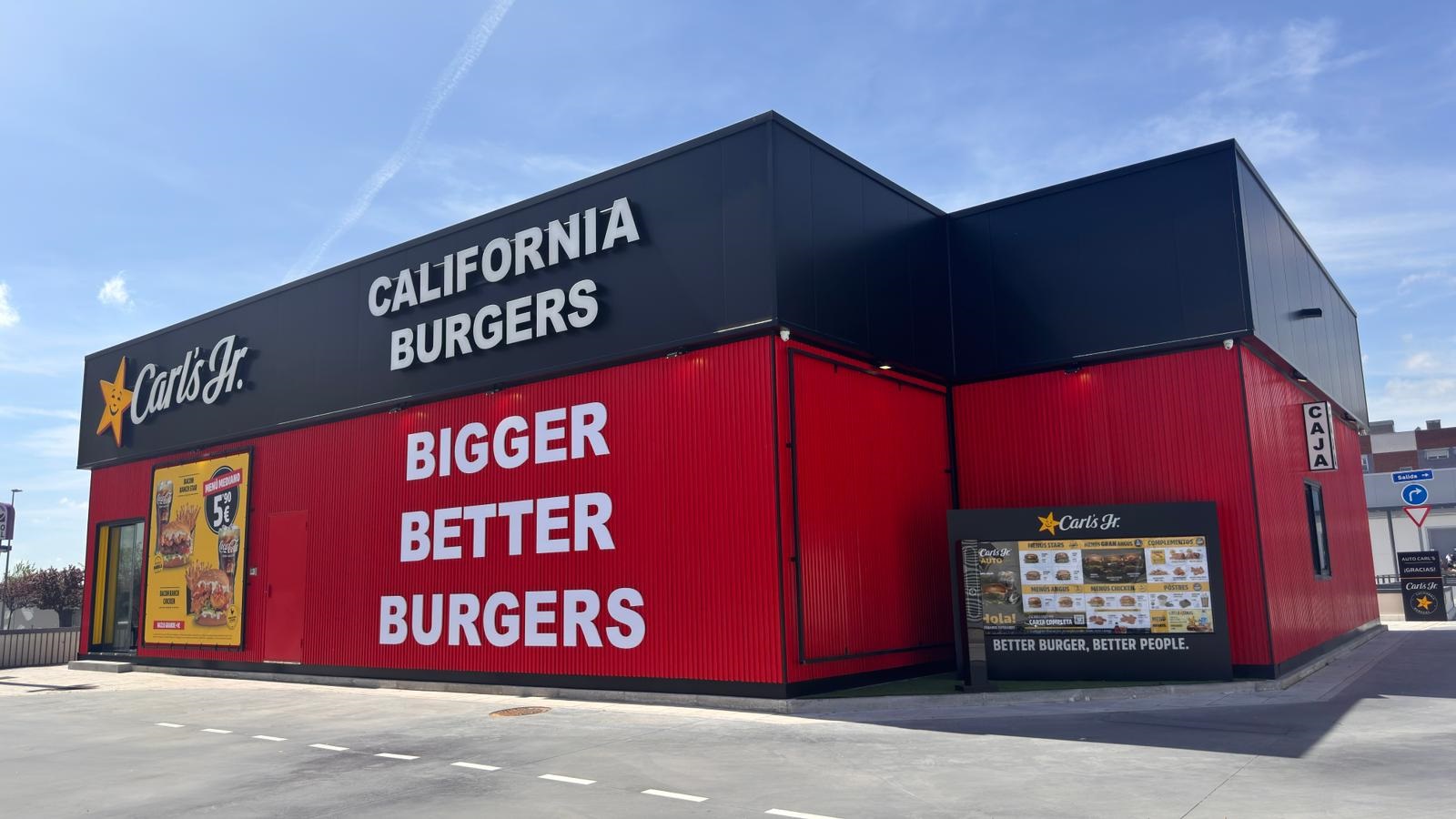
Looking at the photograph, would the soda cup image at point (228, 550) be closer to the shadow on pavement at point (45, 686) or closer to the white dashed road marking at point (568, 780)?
the shadow on pavement at point (45, 686)

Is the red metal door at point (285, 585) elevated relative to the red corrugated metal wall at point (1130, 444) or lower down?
lower down

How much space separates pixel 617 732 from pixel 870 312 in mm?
8267

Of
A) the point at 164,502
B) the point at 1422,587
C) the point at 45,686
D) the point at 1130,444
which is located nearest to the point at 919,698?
the point at 1130,444

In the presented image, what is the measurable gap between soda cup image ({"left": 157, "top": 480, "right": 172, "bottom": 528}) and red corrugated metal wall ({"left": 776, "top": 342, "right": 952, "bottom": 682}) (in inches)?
757

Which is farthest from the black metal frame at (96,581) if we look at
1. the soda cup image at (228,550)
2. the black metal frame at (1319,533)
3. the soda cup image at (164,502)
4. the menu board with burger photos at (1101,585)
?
the black metal frame at (1319,533)

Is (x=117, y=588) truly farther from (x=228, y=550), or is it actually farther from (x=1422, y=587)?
(x=1422, y=587)

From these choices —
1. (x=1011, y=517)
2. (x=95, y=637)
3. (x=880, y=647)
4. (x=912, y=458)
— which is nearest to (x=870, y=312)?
(x=912, y=458)

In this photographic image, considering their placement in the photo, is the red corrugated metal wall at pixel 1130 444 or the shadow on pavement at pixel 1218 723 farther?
the red corrugated metal wall at pixel 1130 444

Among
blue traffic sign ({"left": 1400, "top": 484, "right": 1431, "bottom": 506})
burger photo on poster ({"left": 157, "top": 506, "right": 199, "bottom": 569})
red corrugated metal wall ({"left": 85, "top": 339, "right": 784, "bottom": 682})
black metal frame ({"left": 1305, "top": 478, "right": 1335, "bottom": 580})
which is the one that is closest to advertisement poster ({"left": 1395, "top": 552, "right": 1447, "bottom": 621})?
blue traffic sign ({"left": 1400, "top": 484, "right": 1431, "bottom": 506})

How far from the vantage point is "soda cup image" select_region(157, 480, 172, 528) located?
2642cm

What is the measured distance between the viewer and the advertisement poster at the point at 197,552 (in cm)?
2406

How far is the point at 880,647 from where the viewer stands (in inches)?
651

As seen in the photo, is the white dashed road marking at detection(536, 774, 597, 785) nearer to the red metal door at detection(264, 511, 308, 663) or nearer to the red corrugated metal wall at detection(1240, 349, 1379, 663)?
the red corrugated metal wall at detection(1240, 349, 1379, 663)

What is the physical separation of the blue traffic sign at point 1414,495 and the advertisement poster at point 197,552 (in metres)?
29.6
